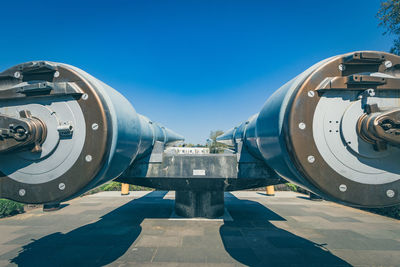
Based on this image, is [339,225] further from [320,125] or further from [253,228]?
[320,125]

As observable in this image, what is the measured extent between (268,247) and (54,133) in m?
4.92

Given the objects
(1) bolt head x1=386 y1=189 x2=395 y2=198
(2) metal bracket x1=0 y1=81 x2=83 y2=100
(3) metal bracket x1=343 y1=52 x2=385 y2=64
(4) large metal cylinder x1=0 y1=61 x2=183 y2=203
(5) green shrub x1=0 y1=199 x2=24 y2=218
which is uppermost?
(3) metal bracket x1=343 y1=52 x2=385 y2=64

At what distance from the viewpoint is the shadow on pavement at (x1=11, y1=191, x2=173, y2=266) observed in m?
3.70

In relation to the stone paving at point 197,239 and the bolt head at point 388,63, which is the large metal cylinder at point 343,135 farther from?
the stone paving at point 197,239

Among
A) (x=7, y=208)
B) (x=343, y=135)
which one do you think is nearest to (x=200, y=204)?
(x=343, y=135)

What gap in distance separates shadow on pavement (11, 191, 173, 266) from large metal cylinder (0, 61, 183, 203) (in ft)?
8.80

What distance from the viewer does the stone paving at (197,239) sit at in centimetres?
376

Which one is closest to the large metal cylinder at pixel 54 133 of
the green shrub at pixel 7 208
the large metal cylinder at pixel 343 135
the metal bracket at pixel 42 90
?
the metal bracket at pixel 42 90

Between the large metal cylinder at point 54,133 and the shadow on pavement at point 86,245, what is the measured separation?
268cm

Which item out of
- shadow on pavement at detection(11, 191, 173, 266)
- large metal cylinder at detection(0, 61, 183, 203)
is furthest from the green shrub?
large metal cylinder at detection(0, 61, 183, 203)

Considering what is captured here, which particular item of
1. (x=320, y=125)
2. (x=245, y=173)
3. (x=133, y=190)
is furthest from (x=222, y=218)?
(x=133, y=190)

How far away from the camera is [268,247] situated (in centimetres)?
429

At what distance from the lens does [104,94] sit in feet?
6.59

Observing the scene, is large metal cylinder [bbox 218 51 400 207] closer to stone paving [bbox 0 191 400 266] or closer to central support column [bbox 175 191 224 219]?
stone paving [bbox 0 191 400 266]
